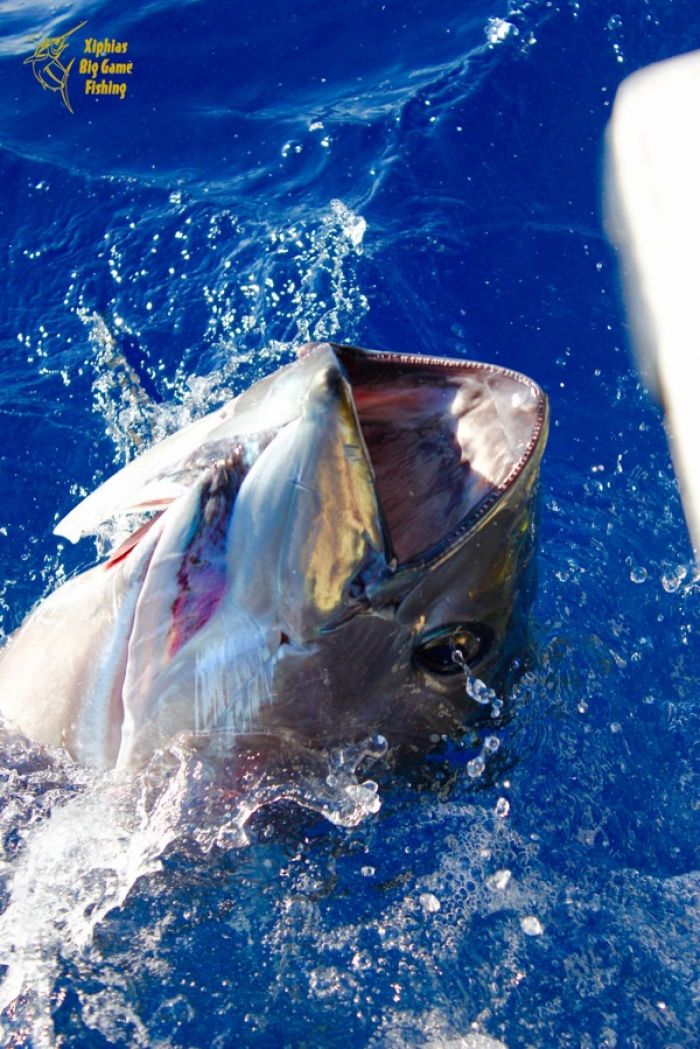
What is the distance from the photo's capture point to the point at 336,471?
230cm

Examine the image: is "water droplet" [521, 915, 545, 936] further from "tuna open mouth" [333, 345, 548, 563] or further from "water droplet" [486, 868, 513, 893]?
"tuna open mouth" [333, 345, 548, 563]

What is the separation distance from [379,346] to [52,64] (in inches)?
112

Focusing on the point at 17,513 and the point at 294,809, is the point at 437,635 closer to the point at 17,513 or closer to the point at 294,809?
the point at 294,809

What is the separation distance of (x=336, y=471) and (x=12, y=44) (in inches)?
211

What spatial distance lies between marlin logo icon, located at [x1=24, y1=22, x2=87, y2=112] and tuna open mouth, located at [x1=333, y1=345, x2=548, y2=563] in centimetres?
412

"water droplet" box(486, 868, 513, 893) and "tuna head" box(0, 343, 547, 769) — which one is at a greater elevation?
"tuna head" box(0, 343, 547, 769)

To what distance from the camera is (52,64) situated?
6.20 meters

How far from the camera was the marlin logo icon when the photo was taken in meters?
6.08

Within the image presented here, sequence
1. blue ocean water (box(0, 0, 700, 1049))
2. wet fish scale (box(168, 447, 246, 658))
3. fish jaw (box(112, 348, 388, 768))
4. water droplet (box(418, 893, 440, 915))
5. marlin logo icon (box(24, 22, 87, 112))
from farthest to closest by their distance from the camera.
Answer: marlin logo icon (box(24, 22, 87, 112))
water droplet (box(418, 893, 440, 915))
blue ocean water (box(0, 0, 700, 1049))
wet fish scale (box(168, 447, 246, 658))
fish jaw (box(112, 348, 388, 768))

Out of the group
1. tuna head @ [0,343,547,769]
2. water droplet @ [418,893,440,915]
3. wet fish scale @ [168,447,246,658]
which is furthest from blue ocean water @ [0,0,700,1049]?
wet fish scale @ [168,447,246,658]

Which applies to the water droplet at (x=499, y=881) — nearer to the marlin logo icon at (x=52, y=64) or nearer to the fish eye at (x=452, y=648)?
the fish eye at (x=452, y=648)

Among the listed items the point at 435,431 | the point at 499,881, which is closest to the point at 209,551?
the point at 435,431

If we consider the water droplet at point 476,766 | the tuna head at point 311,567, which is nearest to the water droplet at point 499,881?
the water droplet at point 476,766

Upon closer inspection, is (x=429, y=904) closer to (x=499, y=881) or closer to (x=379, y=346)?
(x=499, y=881)
